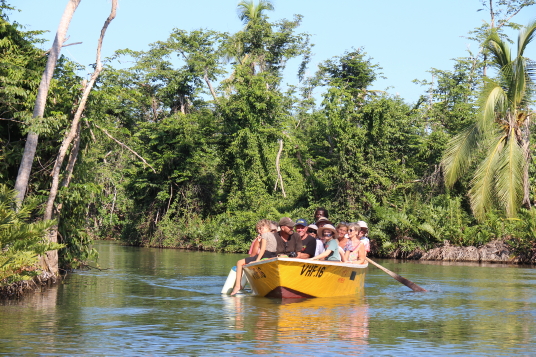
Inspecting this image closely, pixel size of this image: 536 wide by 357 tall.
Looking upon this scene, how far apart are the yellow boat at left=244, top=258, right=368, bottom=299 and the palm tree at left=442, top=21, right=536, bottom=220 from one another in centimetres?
1400

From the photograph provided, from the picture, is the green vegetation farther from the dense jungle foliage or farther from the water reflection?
the dense jungle foliage

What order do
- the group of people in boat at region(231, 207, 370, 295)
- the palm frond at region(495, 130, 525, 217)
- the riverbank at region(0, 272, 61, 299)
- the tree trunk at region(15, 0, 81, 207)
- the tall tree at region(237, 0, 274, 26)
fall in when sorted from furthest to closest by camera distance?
the tall tree at region(237, 0, 274, 26)
the palm frond at region(495, 130, 525, 217)
the tree trunk at region(15, 0, 81, 207)
the group of people in boat at region(231, 207, 370, 295)
the riverbank at region(0, 272, 61, 299)

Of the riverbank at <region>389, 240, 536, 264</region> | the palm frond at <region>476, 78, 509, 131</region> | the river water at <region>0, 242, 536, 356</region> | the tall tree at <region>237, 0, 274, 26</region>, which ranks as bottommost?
the river water at <region>0, 242, 536, 356</region>

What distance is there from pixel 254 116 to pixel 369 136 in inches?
366

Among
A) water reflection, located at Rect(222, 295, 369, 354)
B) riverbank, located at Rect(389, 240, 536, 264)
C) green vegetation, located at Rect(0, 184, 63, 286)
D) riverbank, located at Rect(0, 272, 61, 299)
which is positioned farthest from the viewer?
riverbank, located at Rect(389, 240, 536, 264)

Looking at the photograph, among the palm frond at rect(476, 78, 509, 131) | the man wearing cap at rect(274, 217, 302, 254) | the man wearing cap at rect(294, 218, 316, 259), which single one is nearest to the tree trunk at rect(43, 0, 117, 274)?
the man wearing cap at rect(274, 217, 302, 254)

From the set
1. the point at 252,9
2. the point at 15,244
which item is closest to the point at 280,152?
the point at 252,9

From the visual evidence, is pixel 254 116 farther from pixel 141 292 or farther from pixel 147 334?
pixel 147 334

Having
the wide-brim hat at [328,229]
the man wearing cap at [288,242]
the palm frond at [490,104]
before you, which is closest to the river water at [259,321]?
the man wearing cap at [288,242]

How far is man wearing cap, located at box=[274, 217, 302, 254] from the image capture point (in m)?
16.3

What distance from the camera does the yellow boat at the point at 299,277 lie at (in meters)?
15.4

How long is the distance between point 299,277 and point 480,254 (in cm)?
1766

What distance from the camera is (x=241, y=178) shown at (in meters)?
46.2

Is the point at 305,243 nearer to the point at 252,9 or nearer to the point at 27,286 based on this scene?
the point at 27,286
